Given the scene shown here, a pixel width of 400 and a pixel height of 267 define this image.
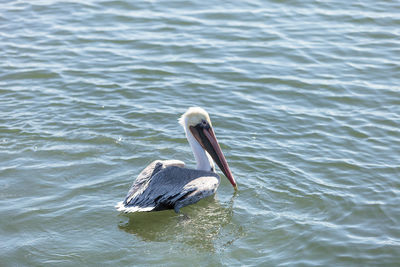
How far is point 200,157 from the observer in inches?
314

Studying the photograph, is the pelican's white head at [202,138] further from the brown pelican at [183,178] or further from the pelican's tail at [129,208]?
the pelican's tail at [129,208]

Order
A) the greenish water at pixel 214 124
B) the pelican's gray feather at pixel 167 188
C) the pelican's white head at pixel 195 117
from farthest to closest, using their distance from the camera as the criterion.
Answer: the pelican's white head at pixel 195 117 → the pelican's gray feather at pixel 167 188 → the greenish water at pixel 214 124

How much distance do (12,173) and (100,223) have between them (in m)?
1.78

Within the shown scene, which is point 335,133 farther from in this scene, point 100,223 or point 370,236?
point 100,223

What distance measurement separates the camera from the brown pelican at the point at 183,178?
7.12 meters

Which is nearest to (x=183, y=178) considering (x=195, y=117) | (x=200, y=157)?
(x=200, y=157)

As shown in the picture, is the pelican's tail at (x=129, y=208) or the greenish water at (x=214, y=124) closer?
the greenish water at (x=214, y=124)

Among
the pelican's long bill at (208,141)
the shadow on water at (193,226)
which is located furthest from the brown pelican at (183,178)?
the shadow on water at (193,226)

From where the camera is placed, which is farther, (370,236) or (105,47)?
(105,47)

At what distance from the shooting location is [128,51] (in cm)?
1183

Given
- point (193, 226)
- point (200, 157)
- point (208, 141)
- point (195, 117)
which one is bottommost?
point (193, 226)

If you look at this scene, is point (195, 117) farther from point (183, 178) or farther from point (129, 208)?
point (129, 208)

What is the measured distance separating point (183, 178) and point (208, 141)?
0.77 meters

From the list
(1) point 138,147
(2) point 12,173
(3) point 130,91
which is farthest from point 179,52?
(2) point 12,173
